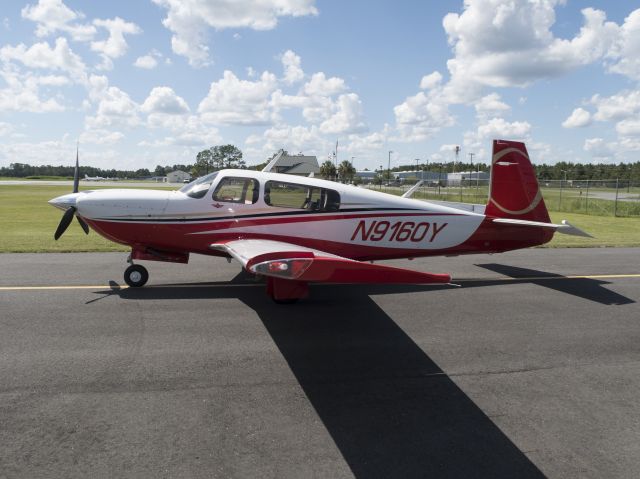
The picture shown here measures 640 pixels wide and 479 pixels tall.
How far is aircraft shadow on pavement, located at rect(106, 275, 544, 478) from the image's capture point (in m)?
3.34

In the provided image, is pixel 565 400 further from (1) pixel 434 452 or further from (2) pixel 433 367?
(1) pixel 434 452

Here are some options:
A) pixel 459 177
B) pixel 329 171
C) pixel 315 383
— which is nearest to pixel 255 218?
pixel 315 383

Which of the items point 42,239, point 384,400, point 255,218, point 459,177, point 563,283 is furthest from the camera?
point 459,177

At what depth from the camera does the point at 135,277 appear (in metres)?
8.07

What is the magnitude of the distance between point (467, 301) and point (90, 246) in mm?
10253

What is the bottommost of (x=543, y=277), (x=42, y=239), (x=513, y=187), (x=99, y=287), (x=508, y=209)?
(x=99, y=287)

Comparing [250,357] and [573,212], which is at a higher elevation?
[573,212]

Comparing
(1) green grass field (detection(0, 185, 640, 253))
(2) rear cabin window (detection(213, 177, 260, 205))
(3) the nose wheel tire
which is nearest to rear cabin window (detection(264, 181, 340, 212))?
(2) rear cabin window (detection(213, 177, 260, 205))

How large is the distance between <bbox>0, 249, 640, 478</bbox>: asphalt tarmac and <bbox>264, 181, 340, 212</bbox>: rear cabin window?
162cm

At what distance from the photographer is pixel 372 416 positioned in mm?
3969

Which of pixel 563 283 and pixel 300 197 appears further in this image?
pixel 563 283

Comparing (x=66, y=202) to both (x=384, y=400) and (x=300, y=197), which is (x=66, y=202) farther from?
(x=384, y=400)

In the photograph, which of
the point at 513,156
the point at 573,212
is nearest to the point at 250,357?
the point at 513,156

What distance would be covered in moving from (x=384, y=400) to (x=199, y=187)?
17.9 ft
